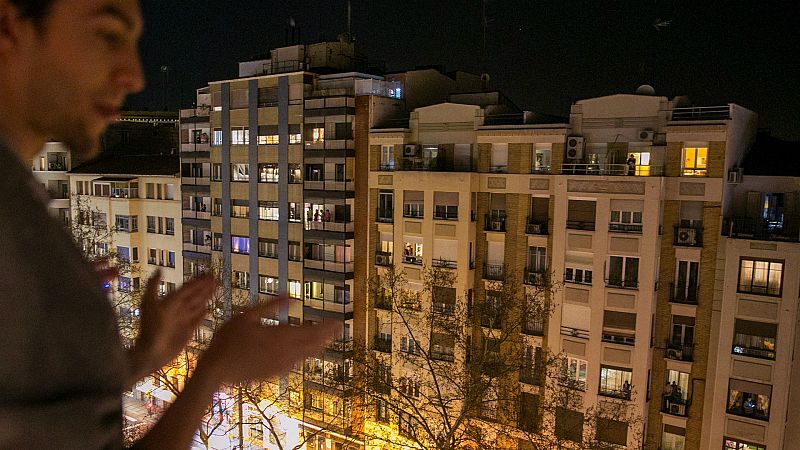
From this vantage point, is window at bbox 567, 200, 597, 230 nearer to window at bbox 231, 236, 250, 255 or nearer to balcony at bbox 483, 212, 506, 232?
balcony at bbox 483, 212, 506, 232

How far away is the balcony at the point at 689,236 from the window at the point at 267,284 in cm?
1349

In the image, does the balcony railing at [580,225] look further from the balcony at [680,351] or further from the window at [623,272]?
the balcony at [680,351]

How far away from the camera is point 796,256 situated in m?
12.9

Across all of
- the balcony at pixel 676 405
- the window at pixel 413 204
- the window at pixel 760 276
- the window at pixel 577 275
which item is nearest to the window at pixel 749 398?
the balcony at pixel 676 405

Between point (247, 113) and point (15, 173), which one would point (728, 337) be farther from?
point (247, 113)

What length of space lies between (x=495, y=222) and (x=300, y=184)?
23.6 ft

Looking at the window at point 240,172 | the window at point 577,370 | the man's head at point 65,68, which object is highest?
the man's head at point 65,68

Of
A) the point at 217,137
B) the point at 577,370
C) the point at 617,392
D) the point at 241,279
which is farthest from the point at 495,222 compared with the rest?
the point at 217,137

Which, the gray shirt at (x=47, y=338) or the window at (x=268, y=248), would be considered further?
the window at (x=268, y=248)

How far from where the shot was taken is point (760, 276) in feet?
44.3

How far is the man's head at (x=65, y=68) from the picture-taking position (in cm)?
92

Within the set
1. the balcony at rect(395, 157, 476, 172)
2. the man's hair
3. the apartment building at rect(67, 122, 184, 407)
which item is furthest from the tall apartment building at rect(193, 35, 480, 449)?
the man's hair

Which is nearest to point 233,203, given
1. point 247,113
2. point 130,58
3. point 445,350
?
point 247,113

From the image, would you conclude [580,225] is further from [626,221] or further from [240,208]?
[240,208]
